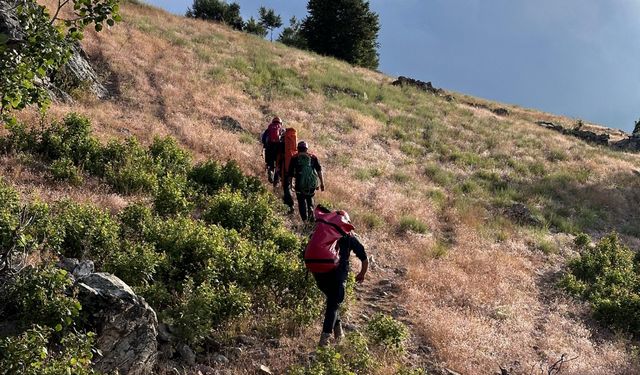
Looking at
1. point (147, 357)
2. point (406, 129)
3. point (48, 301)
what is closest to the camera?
point (48, 301)

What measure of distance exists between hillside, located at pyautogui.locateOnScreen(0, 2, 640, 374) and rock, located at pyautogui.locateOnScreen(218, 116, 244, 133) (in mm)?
198

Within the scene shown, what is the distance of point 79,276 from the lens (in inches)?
238

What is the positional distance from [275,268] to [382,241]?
5137 millimetres

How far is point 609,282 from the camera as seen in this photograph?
12117 mm

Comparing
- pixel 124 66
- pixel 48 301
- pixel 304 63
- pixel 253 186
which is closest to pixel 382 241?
pixel 253 186

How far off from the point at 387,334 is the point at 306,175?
5.02m

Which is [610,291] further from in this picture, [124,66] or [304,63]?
[304,63]

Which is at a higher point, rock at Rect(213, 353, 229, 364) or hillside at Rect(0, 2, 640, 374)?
hillside at Rect(0, 2, 640, 374)

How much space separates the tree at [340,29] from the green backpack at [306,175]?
3518cm

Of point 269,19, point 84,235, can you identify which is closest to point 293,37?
point 269,19

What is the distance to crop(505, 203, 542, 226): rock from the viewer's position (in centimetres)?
1650

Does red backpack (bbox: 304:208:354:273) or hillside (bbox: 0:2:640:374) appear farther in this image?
hillside (bbox: 0:2:640:374)

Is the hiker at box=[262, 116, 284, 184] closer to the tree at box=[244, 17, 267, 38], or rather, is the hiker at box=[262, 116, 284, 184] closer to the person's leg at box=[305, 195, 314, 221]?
the person's leg at box=[305, 195, 314, 221]

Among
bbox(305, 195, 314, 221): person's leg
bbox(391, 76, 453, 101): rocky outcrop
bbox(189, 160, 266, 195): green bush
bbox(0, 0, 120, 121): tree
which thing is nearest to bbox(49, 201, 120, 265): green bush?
bbox(0, 0, 120, 121): tree
